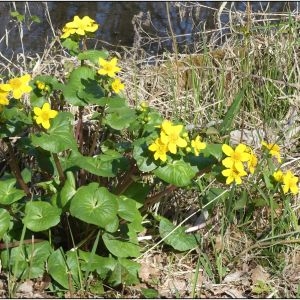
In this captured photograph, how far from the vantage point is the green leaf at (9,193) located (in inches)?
95.3

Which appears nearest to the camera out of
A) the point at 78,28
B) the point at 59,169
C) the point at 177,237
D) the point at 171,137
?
the point at 171,137

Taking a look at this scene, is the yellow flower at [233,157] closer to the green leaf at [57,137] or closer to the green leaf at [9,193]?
the green leaf at [57,137]

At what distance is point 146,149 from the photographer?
235cm

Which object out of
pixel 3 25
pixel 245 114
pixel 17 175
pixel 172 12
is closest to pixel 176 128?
pixel 17 175

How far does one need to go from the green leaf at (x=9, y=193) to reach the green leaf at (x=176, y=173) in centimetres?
52

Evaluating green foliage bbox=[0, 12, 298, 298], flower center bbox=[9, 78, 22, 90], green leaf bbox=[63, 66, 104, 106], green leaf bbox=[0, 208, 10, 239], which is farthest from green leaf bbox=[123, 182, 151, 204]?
flower center bbox=[9, 78, 22, 90]

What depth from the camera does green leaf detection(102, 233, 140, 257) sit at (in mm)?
2543

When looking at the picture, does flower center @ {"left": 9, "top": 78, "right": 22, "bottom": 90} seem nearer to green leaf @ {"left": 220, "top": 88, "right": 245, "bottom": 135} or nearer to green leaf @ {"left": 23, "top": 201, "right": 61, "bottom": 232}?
green leaf @ {"left": 23, "top": 201, "right": 61, "bottom": 232}

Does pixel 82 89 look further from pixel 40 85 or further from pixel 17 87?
pixel 17 87

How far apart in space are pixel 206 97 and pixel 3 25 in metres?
2.64

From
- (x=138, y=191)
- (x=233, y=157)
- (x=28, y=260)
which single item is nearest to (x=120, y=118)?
(x=138, y=191)

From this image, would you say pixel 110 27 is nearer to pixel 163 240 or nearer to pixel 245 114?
pixel 245 114

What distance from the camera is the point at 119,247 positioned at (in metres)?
2.56

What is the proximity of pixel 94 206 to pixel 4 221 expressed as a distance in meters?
0.34
